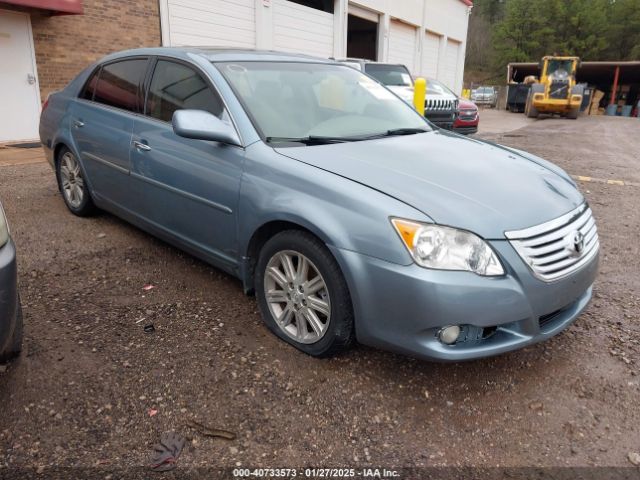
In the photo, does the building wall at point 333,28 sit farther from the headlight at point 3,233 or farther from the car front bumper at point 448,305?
the car front bumper at point 448,305

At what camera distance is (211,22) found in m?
12.9

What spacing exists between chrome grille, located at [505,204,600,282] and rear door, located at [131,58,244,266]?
1560 mm

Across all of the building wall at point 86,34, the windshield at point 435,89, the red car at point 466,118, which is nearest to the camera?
the building wall at point 86,34

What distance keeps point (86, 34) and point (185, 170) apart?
9.05m

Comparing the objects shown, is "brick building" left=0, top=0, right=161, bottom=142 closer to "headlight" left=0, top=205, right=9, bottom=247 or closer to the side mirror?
the side mirror

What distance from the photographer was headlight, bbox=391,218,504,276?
228 cm

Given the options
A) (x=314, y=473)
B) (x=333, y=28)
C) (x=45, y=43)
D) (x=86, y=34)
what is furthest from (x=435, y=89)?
(x=314, y=473)

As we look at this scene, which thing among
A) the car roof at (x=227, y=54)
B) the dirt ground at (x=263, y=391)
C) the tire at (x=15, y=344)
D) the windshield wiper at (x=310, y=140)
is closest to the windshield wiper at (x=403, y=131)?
the windshield wiper at (x=310, y=140)

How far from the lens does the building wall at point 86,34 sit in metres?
9.98

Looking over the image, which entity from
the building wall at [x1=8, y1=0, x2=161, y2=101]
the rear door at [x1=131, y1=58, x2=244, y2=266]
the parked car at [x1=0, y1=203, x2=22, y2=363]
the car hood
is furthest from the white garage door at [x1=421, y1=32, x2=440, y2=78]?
the parked car at [x1=0, y1=203, x2=22, y2=363]

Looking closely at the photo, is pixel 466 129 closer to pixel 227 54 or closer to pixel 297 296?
pixel 227 54

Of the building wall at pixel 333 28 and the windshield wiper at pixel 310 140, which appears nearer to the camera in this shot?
the windshield wiper at pixel 310 140

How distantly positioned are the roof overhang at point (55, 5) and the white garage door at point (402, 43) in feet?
48.6

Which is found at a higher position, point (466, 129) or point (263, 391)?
point (466, 129)
